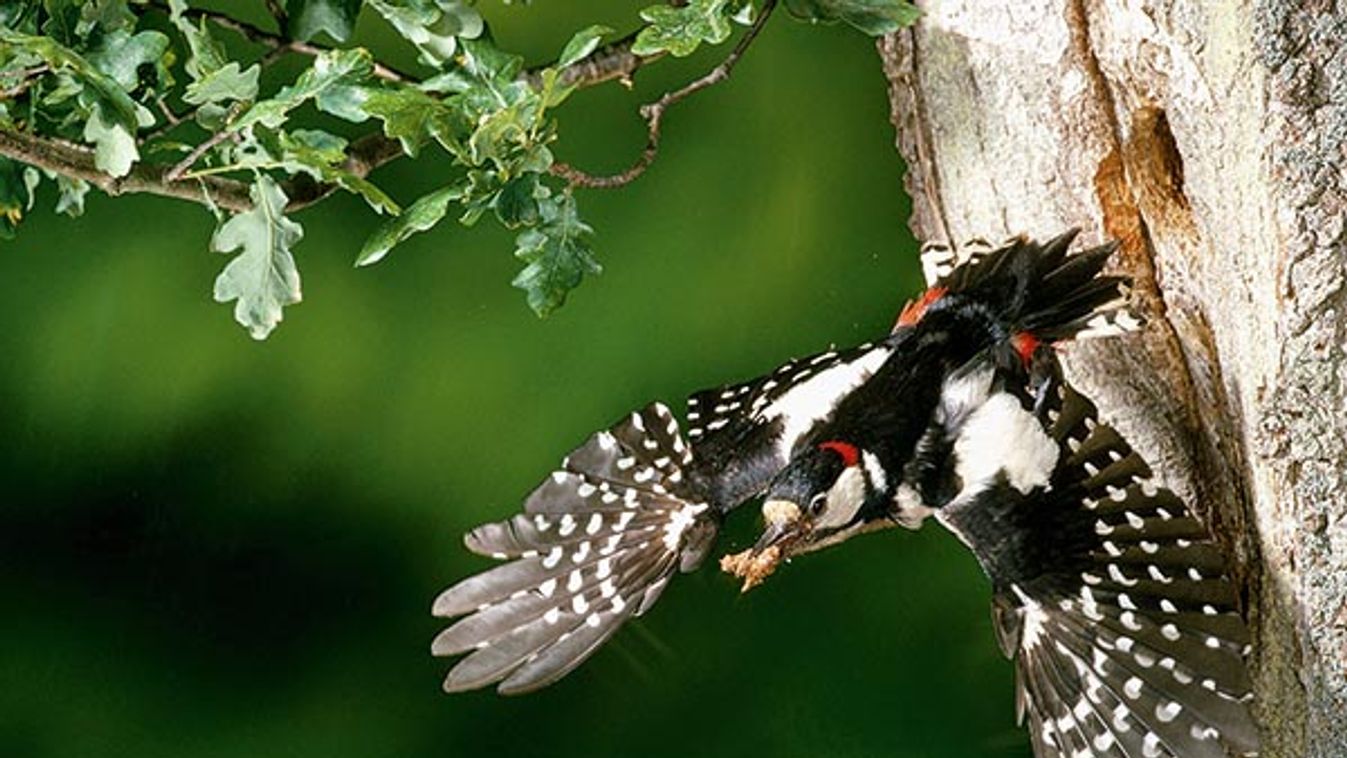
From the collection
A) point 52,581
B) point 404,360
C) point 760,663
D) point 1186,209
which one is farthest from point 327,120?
point 1186,209

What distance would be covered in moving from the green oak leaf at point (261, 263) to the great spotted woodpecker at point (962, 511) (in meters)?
0.33

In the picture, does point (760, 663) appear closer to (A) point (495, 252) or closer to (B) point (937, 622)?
(B) point (937, 622)

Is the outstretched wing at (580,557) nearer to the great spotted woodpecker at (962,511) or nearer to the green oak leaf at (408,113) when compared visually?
the great spotted woodpecker at (962,511)

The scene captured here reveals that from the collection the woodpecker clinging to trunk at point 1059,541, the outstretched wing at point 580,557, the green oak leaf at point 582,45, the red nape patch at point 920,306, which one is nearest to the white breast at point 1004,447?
the woodpecker clinging to trunk at point 1059,541

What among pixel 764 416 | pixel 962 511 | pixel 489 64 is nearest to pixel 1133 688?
pixel 962 511

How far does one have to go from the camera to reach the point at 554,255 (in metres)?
1.48

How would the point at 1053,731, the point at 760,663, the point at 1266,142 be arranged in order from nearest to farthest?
the point at 1266,142 → the point at 1053,731 → the point at 760,663

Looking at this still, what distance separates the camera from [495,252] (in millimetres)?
2041

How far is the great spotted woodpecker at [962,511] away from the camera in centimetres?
148

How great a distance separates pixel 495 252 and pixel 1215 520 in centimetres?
77

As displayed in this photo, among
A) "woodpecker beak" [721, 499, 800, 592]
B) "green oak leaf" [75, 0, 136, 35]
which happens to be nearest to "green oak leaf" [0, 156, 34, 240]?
"green oak leaf" [75, 0, 136, 35]

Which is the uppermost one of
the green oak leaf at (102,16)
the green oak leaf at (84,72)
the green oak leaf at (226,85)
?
the green oak leaf at (102,16)

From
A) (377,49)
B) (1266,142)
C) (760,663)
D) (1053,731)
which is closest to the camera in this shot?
(1266,142)

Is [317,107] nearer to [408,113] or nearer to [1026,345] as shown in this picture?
[408,113]
